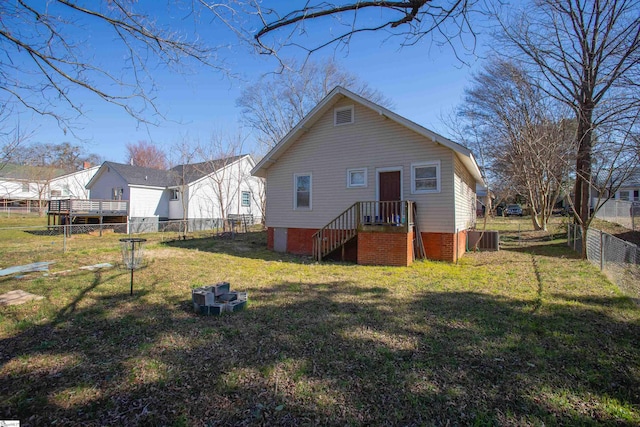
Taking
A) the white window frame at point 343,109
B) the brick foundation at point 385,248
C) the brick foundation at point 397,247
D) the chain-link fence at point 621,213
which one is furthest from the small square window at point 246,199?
the chain-link fence at point 621,213

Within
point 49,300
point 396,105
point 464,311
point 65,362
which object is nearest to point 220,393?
point 65,362

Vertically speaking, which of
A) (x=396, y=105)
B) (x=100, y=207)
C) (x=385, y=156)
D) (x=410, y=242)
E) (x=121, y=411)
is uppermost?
(x=396, y=105)

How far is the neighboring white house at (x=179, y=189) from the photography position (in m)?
22.4

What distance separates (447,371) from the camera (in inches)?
128

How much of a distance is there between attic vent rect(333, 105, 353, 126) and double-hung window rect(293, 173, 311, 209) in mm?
2336

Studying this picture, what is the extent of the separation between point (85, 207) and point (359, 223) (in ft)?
60.9

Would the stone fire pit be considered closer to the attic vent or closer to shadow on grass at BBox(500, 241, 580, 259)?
the attic vent

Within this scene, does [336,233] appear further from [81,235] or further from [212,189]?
[212,189]

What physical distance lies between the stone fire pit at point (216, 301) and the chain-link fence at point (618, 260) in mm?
7448

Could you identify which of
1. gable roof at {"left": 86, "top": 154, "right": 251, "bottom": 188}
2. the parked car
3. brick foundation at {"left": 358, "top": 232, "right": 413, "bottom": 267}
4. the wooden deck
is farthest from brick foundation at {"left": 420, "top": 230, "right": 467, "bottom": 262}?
the parked car

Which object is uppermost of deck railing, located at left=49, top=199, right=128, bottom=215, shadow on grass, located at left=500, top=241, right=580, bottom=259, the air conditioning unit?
deck railing, located at left=49, top=199, right=128, bottom=215

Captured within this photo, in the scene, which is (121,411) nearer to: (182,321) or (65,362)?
(65,362)

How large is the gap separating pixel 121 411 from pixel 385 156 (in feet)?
32.1

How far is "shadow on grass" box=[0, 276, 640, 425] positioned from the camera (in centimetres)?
261
